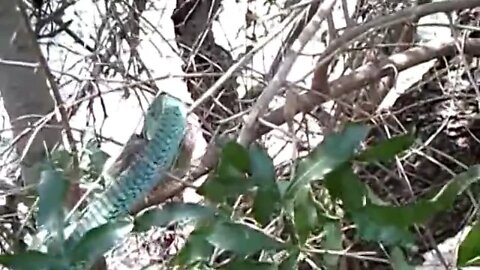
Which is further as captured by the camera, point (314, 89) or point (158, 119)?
point (314, 89)

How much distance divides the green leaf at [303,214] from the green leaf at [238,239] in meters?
0.04

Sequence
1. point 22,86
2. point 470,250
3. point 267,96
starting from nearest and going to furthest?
1. point 470,250
2. point 267,96
3. point 22,86

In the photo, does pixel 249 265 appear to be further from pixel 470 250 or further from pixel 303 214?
pixel 470 250

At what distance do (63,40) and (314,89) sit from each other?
727 mm

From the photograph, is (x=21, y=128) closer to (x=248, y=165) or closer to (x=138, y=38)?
(x=138, y=38)

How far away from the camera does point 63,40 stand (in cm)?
172

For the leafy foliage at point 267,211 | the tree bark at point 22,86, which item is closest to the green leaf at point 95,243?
the leafy foliage at point 267,211

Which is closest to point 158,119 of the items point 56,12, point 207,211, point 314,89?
point 207,211

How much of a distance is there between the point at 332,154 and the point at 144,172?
0.21m

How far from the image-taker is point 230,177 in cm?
72

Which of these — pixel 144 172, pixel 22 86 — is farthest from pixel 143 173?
pixel 22 86

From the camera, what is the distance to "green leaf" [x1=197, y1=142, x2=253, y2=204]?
72 centimetres

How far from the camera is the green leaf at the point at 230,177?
0.72 m

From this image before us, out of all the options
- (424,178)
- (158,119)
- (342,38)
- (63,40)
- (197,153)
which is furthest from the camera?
(63,40)
